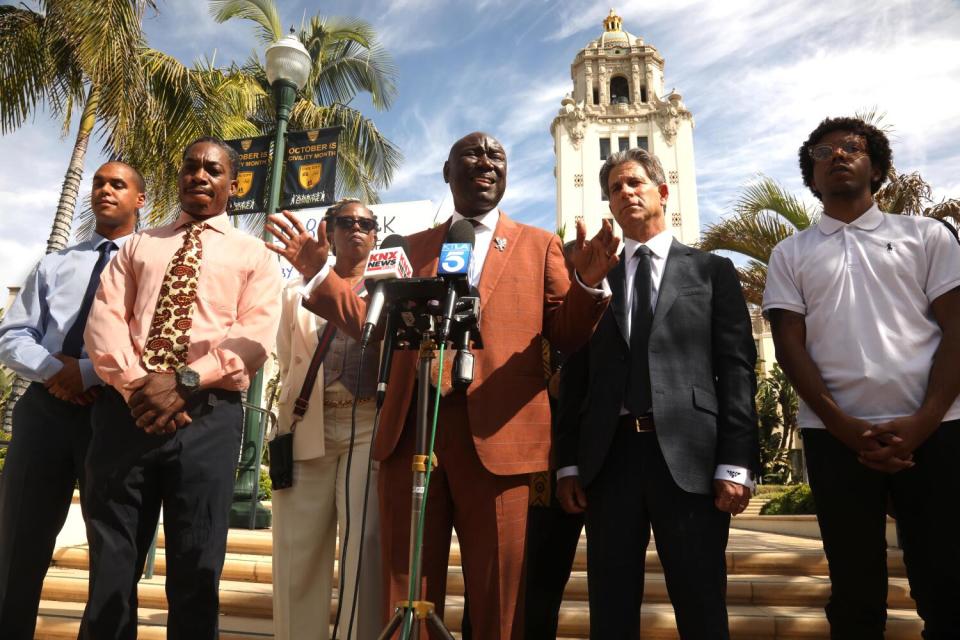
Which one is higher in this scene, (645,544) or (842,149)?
(842,149)

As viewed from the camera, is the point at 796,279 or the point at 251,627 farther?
the point at 251,627

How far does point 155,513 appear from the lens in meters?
2.65

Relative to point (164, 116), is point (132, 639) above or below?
below

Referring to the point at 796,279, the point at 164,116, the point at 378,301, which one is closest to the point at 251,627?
the point at 378,301

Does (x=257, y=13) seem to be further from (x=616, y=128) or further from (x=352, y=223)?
(x=616, y=128)

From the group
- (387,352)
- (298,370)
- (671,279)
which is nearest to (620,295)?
(671,279)

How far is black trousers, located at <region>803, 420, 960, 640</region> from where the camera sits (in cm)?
244

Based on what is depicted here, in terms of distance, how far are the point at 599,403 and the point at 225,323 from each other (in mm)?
1555

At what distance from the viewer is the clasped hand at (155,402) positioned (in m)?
2.46

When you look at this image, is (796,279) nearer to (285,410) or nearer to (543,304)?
(543,304)

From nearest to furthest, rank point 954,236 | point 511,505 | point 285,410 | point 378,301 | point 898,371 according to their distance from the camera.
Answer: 1. point 378,301
2. point 511,505
3. point 898,371
4. point 954,236
5. point 285,410

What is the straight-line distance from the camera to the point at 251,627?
14.9 feet

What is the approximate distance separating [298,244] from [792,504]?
10.2m

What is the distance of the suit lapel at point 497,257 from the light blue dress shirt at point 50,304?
178cm
